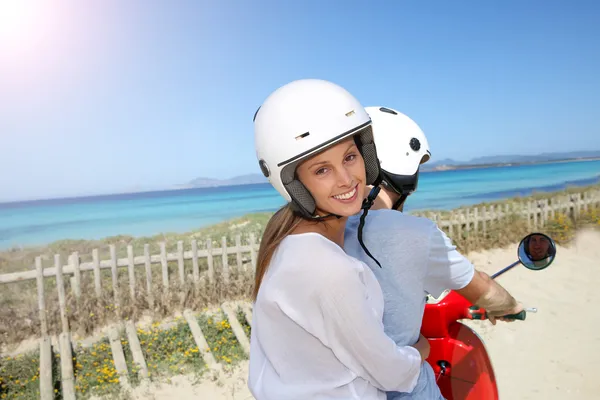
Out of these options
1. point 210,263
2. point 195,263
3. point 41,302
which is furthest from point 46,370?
point 210,263

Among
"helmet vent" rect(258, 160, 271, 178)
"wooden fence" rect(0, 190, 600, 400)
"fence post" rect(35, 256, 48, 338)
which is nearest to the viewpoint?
"helmet vent" rect(258, 160, 271, 178)

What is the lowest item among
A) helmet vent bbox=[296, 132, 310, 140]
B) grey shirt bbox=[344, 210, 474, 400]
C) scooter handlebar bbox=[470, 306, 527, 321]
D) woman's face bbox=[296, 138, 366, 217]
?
scooter handlebar bbox=[470, 306, 527, 321]

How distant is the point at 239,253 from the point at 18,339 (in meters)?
3.22

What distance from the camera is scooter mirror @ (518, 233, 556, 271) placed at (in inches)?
81.0

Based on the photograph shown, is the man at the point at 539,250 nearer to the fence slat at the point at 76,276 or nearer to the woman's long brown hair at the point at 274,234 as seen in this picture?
the woman's long brown hair at the point at 274,234

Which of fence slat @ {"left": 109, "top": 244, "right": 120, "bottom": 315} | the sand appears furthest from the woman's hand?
fence slat @ {"left": 109, "top": 244, "right": 120, "bottom": 315}

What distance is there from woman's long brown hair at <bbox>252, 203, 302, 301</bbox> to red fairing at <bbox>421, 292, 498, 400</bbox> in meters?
0.91

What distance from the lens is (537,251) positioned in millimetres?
2098

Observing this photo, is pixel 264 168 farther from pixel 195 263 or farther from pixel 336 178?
pixel 195 263

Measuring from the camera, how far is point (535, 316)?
6242mm

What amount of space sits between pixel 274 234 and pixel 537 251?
4.35 feet

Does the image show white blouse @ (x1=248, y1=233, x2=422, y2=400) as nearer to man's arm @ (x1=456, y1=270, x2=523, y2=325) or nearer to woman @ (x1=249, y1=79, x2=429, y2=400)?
woman @ (x1=249, y1=79, x2=429, y2=400)

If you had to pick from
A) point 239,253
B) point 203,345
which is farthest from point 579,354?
point 239,253

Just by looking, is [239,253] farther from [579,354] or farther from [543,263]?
[543,263]
